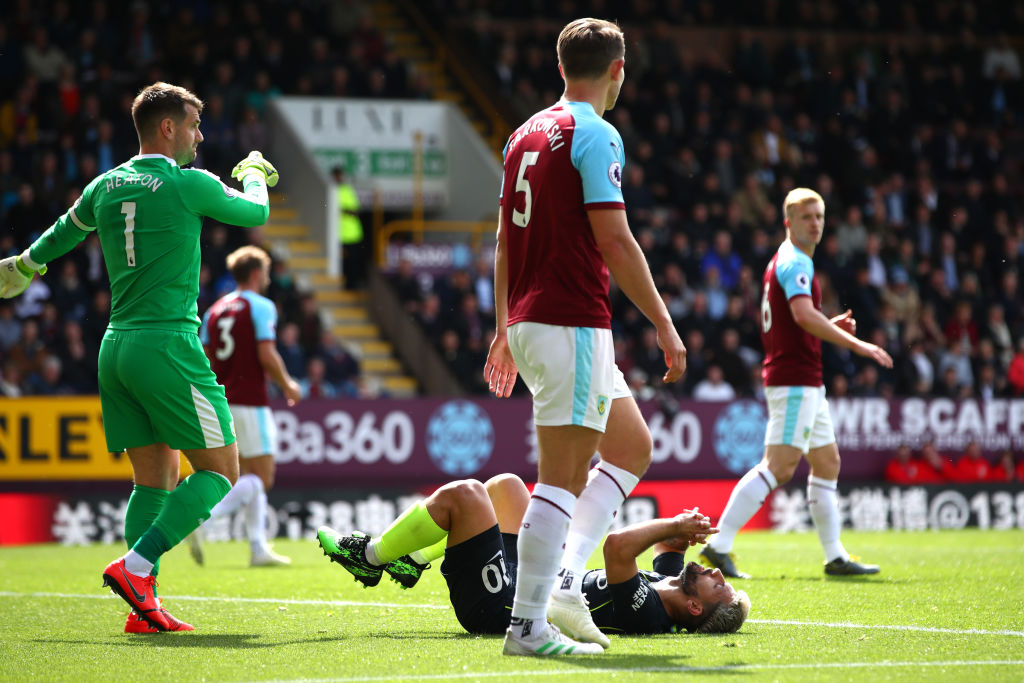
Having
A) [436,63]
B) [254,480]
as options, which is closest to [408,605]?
[254,480]

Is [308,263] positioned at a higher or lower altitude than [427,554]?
higher

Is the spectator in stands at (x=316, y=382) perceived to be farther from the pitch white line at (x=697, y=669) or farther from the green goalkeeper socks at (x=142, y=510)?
the pitch white line at (x=697, y=669)

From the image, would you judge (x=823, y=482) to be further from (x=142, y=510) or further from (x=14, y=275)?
(x=14, y=275)

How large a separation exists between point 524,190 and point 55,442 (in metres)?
10.6

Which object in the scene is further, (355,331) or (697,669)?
(355,331)

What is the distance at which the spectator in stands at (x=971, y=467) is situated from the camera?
17.8m

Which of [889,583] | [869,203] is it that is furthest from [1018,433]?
→ [889,583]

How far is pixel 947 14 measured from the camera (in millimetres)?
28141

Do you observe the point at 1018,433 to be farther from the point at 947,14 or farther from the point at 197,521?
the point at 197,521

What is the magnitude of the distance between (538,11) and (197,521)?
20.2 m

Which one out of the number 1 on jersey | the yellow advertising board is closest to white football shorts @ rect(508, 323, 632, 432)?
the number 1 on jersey

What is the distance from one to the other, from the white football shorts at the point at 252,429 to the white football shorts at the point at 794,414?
12.7 feet

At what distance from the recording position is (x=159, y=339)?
245 inches

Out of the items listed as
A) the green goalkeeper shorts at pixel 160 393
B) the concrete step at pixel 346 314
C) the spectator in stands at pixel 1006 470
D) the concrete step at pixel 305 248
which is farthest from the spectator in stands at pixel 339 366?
the green goalkeeper shorts at pixel 160 393
